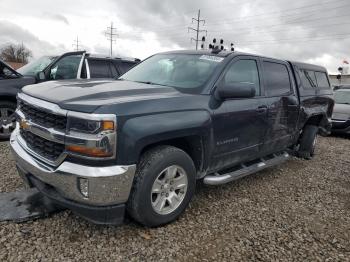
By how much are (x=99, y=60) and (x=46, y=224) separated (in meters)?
5.25

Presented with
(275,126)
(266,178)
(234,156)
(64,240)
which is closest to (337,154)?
(266,178)

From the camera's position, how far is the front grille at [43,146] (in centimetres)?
282

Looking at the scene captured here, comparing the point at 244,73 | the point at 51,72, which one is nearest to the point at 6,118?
the point at 51,72

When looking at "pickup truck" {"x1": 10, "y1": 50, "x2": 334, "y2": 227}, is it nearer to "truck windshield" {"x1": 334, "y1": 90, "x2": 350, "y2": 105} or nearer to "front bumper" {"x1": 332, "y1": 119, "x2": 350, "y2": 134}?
"front bumper" {"x1": 332, "y1": 119, "x2": 350, "y2": 134}

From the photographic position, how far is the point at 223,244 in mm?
3123

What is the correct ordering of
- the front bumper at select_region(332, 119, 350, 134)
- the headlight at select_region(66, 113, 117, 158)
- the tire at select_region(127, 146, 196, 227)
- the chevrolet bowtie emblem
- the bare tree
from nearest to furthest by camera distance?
the headlight at select_region(66, 113, 117, 158) < the tire at select_region(127, 146, 196, 227) < the chevrolet bowtie emblem < the front bumper at select_region(332, 119, 350, 134) < the bare tree

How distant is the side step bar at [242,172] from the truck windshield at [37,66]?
5190 millimetres

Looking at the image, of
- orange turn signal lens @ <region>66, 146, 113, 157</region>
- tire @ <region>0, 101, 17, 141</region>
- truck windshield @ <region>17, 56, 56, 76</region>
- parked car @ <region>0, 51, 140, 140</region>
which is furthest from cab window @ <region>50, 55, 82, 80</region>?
orange turn signal lens @ <region>66, 146, 113, 157</region>

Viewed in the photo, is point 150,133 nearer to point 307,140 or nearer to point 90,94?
point 90,94

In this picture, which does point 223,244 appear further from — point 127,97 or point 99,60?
point 99,60

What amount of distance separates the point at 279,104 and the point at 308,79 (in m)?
1.55

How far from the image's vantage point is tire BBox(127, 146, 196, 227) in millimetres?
2953

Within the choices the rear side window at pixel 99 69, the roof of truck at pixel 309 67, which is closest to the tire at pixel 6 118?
the rear side window at pixel 99 69

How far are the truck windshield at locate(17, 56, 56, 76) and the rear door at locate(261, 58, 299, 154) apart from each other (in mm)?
5047
